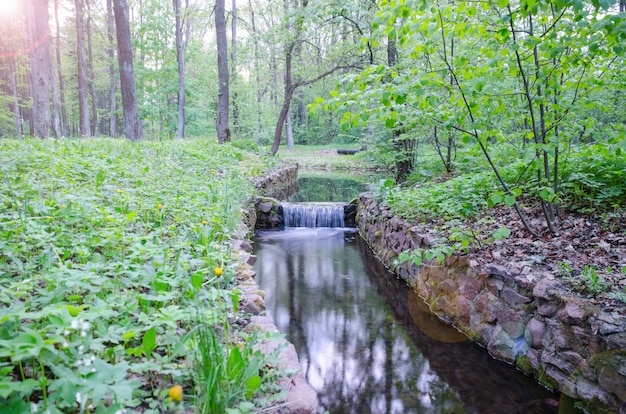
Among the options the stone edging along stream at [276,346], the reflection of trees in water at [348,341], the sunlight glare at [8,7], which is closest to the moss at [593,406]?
the reflection of trees in water at [348,341]

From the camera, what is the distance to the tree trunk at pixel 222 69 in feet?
41.2

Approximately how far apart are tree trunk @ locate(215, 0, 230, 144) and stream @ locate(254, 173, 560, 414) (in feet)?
25.8

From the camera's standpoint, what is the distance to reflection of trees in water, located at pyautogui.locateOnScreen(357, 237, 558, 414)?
3.12 meters

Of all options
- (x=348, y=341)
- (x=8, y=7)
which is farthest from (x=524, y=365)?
(x=8, y=7)

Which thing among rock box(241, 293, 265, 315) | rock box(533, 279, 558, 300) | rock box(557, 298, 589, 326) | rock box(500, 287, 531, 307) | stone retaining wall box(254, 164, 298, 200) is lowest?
rock box(500, 287, 531, 307)

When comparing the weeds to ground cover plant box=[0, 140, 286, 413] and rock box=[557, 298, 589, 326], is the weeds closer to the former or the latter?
rock box=[557, 298, 589, 326]

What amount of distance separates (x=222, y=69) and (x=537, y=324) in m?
12.2

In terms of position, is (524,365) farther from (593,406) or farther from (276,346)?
(276,346)

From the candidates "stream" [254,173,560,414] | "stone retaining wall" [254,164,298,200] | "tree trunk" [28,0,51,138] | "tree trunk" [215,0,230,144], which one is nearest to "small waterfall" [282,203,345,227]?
"stone retaining wall" [254,164,298,200]

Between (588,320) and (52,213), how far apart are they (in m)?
4.14

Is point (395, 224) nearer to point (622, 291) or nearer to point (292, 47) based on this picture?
point (622, 291)

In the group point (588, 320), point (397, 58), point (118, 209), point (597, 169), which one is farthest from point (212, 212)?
point (397, 58)

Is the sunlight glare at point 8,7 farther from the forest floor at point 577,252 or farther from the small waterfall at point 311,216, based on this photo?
the forest floor at point 577,252

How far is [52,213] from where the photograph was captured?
301 centimetres
